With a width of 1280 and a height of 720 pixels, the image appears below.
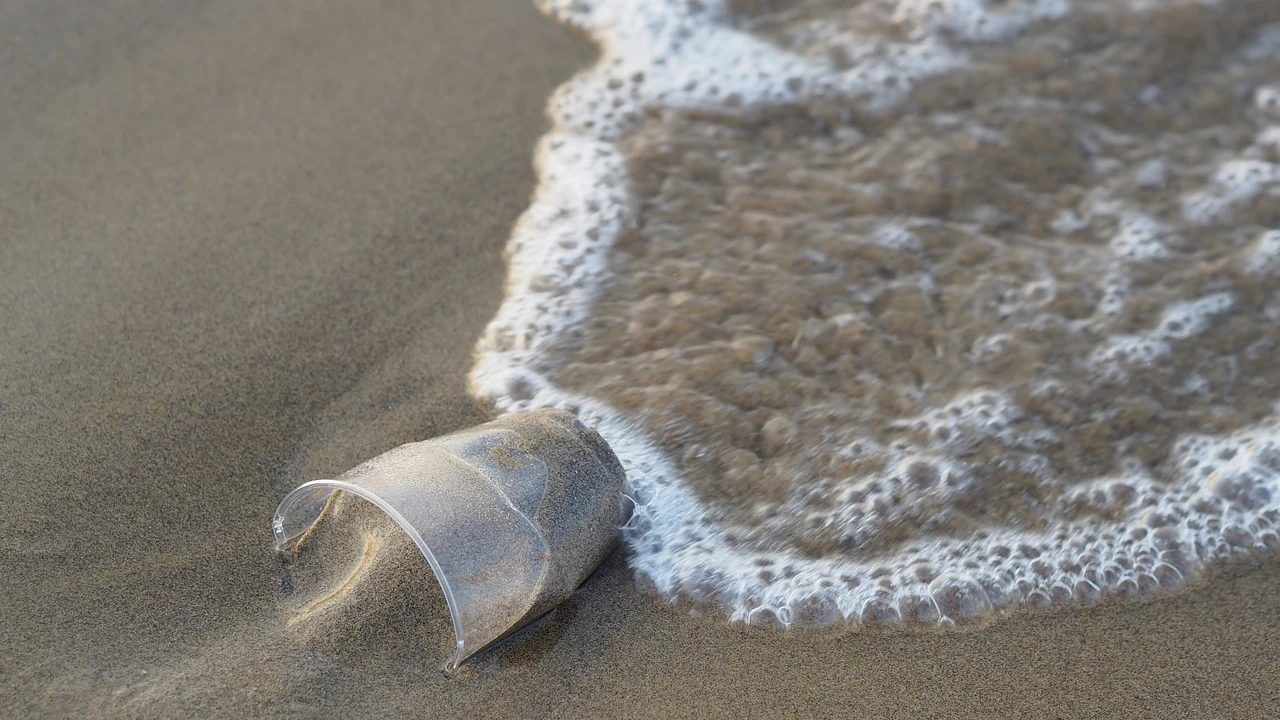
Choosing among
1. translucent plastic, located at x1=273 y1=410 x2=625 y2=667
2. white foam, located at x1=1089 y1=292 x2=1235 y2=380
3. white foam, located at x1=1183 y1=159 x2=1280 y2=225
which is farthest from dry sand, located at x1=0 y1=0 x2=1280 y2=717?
white foam, located at x1=1183 y1=159 x2=1280 y2=225

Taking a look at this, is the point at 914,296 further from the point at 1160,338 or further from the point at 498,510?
the point at 498,510

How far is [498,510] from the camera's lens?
5.99ft

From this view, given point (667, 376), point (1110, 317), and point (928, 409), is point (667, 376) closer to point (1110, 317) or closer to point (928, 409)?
point (928, 409)

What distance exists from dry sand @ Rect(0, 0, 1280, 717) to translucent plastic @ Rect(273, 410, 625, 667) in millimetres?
112

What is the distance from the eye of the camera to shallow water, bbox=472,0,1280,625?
2.21m

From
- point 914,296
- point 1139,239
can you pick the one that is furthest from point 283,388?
point 1139,239

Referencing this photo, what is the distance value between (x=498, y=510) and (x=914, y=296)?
136 cm

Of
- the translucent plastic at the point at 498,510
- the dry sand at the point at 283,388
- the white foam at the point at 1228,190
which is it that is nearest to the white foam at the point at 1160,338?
the white foam at the point at 1228,190

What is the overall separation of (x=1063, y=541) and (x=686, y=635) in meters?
0.79

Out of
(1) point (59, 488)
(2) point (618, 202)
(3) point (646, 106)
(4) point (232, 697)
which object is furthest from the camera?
(3) point (646, 106)

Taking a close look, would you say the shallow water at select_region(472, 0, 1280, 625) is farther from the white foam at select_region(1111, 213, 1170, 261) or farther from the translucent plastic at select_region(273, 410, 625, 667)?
the translucent plastic at select_region(273, 410, 625, 667)

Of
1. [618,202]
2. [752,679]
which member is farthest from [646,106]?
[752,679]

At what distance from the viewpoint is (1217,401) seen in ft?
8.14

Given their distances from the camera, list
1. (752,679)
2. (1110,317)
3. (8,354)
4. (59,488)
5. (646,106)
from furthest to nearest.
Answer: (646,106), (1110,317), (8,354), (59,488), (752,679)
